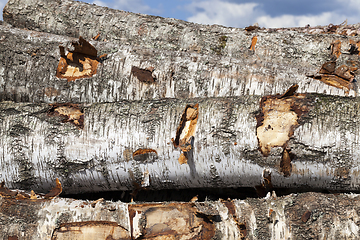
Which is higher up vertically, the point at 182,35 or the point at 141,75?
the point at 182,35

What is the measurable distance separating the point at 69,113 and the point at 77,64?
2.06ft

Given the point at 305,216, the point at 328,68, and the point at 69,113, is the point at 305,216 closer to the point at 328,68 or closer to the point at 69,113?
the point at 328,68

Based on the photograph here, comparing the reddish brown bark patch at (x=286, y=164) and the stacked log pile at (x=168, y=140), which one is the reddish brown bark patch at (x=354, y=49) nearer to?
the stacked log pile at (x=168, y=140)

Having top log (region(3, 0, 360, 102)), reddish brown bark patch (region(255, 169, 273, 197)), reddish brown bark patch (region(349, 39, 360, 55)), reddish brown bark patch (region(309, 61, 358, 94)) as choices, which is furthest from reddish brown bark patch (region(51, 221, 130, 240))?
reddish brown bark patch (region(349, 39, 360, 55))

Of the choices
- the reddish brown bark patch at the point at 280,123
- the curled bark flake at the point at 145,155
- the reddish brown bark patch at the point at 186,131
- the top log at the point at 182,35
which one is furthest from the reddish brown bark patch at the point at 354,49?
the curled bark flake at the point at 145,155

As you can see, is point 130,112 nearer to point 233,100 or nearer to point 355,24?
point 233,100

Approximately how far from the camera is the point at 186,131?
7.72ft

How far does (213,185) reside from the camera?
251 cm

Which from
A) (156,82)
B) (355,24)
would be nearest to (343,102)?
(156,82)

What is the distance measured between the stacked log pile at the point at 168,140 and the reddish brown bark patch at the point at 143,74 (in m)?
0.01

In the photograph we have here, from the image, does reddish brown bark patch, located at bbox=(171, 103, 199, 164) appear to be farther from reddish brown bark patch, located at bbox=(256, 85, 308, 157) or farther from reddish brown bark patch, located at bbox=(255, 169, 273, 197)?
reddish brown bark patch, located at bbox=(255, 169, 273, 197)

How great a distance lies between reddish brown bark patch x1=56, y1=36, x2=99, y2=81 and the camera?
292 centimetres

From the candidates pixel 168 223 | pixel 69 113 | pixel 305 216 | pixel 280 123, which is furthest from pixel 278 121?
pixel 69 113

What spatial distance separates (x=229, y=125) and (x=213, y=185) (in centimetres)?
55
